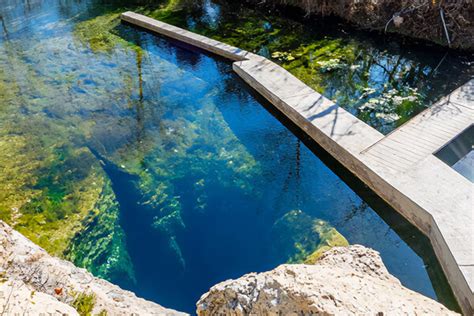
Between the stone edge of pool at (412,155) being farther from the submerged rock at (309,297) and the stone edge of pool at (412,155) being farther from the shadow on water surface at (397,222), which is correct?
the submerged rock at (309,297)

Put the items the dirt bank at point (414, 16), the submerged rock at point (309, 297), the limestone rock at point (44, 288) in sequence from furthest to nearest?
the dirt bank at point (414, 16) < the limestone rock at point (44, 288) < the submerged rock at point (309, 297)

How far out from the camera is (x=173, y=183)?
18.6 ft

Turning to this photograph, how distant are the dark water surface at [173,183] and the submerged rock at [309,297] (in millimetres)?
1602

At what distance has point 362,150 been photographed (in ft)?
17.8

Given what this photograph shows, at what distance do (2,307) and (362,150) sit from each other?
4.46m

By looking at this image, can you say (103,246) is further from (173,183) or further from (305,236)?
(305,236)

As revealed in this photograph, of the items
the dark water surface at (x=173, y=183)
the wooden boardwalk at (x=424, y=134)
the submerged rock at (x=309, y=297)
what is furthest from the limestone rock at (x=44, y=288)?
the wooden boardwalk at (x=424, y=134)

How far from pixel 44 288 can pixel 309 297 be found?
84.3 inches

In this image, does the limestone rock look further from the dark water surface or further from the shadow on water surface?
the shadow on water surface

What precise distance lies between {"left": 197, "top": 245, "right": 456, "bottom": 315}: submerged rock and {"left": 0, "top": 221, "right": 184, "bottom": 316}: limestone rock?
0.93 m

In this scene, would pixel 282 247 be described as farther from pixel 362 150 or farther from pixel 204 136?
pixel 204 136

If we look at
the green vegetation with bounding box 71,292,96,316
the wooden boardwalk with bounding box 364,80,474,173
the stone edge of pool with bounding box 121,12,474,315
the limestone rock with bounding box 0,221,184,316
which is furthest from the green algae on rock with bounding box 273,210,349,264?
the green vegetation with bounding box 71,292,96,316

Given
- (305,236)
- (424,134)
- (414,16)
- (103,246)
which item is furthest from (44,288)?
(414,16)

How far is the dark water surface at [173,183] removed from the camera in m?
4.64
